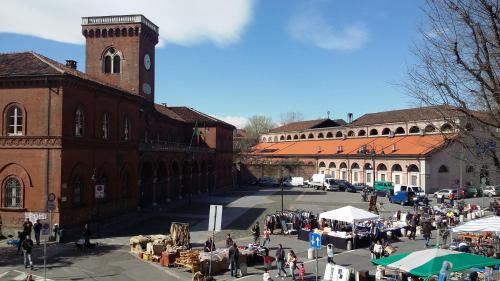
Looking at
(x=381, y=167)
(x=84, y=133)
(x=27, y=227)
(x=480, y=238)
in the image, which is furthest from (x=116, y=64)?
(x=381, y=167)

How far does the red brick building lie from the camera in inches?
1077

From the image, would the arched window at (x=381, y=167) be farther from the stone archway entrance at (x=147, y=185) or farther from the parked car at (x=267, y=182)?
the stone archway entrance at (x=147, y=185)

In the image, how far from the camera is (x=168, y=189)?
46.8m

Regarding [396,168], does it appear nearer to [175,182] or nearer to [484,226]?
[175,182]

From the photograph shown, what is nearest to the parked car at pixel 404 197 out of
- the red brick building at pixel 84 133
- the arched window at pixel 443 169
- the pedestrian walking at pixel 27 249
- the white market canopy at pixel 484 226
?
the arched window at pixel 443 169

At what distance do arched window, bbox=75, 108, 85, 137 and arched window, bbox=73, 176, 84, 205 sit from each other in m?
2.89

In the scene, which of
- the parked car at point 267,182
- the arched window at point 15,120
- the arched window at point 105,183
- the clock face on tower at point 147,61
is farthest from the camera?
the parked car at point 267,182

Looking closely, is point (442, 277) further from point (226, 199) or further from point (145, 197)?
point (226, 199)

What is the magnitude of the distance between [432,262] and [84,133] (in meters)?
23.5

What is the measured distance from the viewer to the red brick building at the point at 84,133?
2734cm

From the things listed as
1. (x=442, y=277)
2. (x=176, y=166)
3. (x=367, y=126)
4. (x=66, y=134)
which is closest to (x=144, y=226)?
(x=66, y=134)

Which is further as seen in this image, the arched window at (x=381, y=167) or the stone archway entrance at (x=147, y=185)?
the arched window at (x=381, y=167)

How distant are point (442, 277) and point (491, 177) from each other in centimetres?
530

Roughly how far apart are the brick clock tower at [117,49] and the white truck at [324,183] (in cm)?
2999
